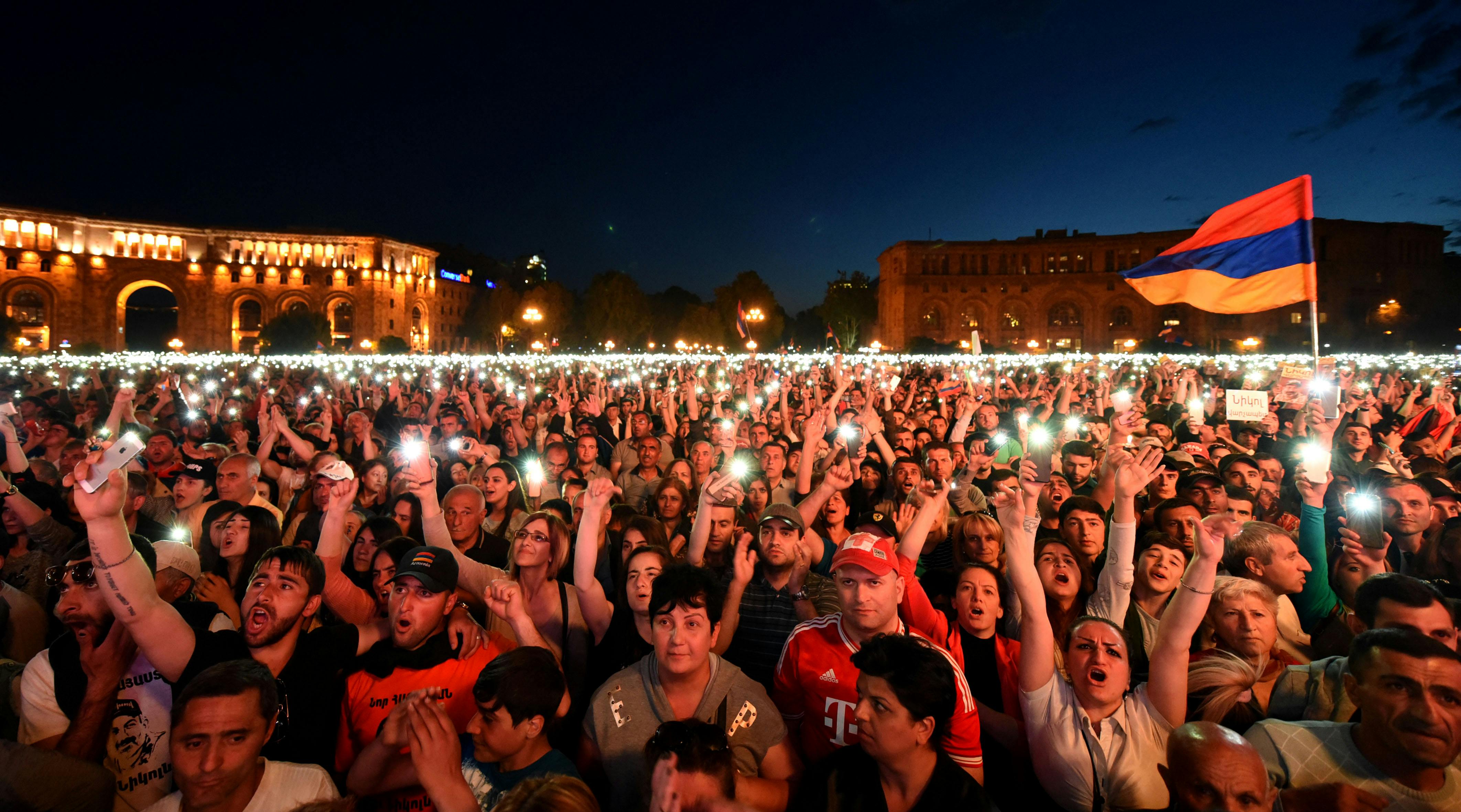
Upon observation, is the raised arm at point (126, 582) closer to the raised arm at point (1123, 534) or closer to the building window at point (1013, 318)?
the raised arm at point (1123, 534)

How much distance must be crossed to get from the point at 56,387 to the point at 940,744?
21.0 meters

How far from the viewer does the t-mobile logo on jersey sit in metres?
3.04

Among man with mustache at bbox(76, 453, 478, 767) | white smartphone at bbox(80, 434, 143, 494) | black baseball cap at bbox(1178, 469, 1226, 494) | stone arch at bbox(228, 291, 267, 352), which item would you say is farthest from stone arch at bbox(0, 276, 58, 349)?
black baseball cap at bbox(1178, 469, 1226, 494)

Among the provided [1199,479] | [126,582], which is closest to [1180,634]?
[1199,479]

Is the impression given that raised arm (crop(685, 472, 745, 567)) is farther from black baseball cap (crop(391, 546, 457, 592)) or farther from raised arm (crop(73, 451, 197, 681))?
raised arm (crop(73, 451, 197, 681))

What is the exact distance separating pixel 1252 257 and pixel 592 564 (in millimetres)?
9109

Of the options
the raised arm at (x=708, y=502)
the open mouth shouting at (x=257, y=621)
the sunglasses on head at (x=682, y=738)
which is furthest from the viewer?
the raised arm at (x=708, y=502)

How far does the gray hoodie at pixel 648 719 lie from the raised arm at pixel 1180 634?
5.27 feet

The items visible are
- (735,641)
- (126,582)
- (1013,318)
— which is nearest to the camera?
(126,582)

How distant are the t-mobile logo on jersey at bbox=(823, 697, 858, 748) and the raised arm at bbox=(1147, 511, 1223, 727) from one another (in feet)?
4.17

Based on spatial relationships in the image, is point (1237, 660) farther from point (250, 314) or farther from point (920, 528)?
point (250, 314)

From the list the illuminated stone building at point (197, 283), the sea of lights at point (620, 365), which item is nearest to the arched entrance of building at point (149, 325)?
the illuminated stone building at point (197, 283)

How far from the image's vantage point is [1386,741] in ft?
8.08

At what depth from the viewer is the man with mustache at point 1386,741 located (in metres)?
2.37
